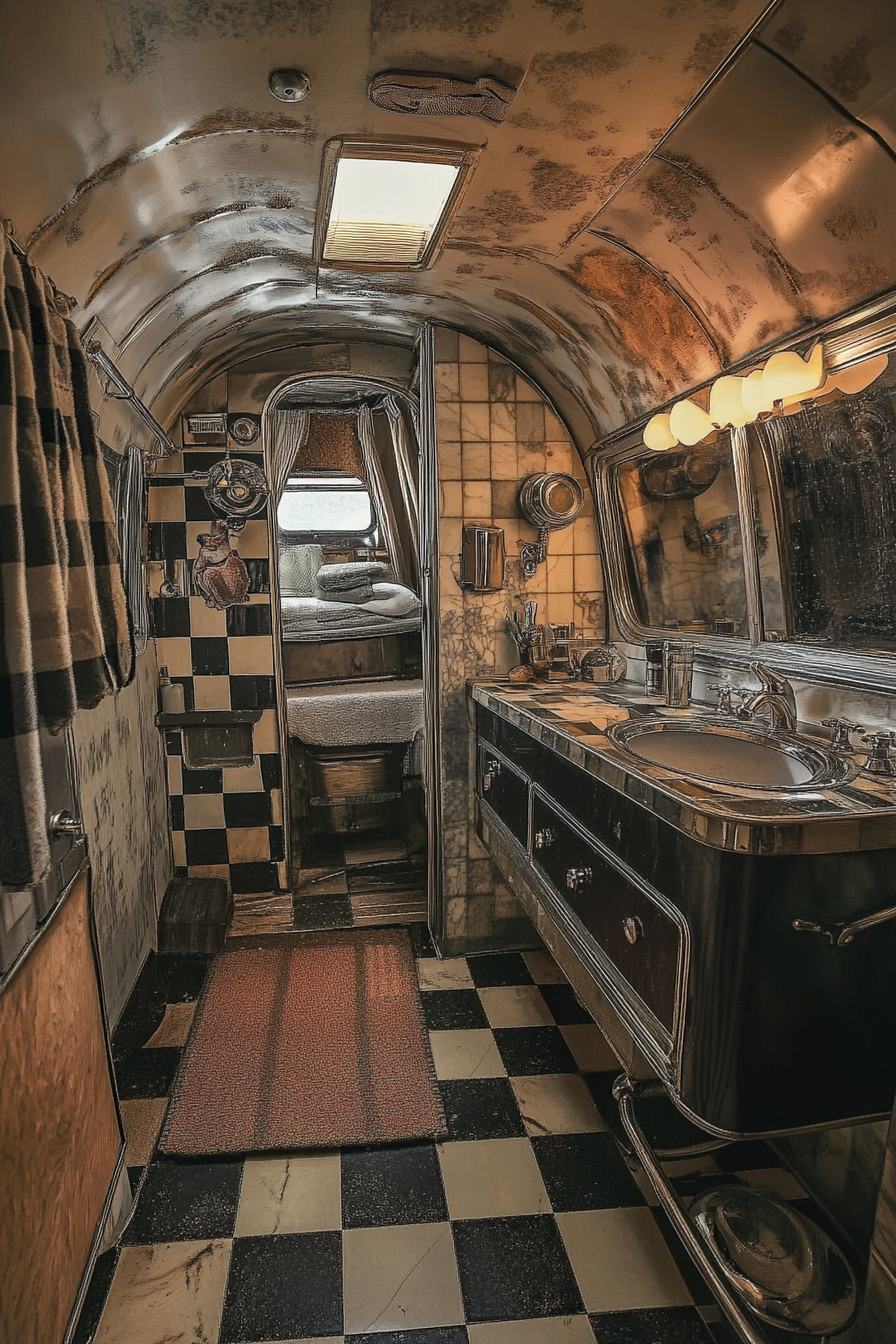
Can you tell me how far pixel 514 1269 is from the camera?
1874 mm

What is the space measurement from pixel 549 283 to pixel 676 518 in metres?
0.95

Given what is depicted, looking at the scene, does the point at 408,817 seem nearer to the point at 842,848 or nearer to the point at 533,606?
the point at 533,606

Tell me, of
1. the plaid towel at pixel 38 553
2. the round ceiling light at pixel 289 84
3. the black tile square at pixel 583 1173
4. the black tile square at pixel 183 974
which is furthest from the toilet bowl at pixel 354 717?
the round ceiling light at pixel 289 84

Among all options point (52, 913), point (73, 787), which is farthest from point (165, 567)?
point (52, 913)

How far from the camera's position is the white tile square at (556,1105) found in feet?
7.77

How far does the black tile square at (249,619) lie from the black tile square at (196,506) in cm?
46

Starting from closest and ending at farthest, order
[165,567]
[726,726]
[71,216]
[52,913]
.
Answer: [52,913] < [71,216] < [726,726] < [165,567]

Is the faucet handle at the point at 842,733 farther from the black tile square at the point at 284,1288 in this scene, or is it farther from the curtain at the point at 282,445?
the curtain at the point at 282,445

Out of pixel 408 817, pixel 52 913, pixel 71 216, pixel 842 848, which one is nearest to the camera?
pixel 842 848

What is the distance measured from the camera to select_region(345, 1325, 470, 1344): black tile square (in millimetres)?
1691

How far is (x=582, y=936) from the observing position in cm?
205

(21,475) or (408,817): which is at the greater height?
(21,475)

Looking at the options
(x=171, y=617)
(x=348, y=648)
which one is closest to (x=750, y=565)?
(x=171, y=617)

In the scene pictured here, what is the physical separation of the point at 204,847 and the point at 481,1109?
215 cm
